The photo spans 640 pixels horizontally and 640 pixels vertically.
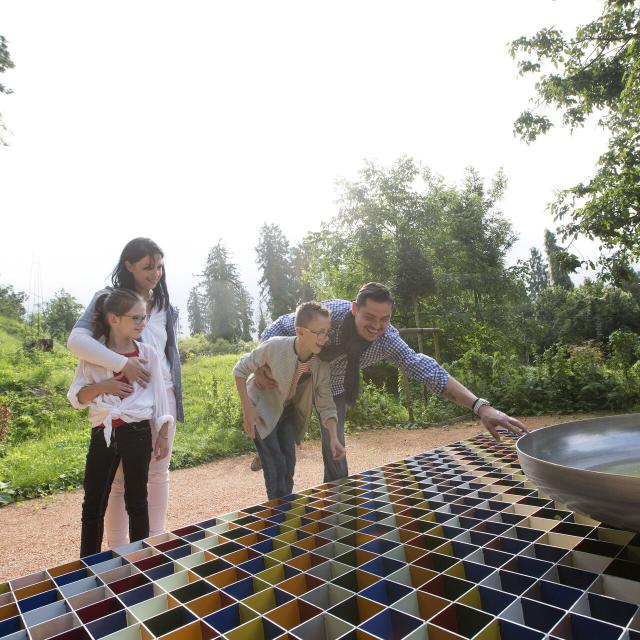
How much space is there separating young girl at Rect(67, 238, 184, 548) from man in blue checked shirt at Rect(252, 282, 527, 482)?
1.53 feet

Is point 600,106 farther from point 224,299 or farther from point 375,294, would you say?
point 224,299

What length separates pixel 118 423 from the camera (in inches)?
75.5

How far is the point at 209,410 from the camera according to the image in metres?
8.12

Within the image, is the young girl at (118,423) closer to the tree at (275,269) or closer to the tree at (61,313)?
the tree at (61,313)

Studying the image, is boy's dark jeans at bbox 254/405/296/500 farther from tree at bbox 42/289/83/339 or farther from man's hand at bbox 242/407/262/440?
tree at bbox 42/289/83/339

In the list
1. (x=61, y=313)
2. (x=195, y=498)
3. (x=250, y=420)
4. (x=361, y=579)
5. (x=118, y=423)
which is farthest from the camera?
(x=61, y=313)

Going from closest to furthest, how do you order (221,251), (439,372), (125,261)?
1. (439,372)
2. (125,261)
3. (221,251)

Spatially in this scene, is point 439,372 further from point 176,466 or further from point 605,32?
point 605,32

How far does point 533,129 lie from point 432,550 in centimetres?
834

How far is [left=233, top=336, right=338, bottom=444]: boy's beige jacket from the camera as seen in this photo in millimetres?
2088

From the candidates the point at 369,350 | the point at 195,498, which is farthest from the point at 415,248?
the point at 369,350

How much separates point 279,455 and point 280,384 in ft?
1.23

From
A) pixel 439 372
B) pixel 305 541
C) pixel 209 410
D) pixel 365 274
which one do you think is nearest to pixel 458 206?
pixel 365 274

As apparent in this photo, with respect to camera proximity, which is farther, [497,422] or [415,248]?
[415,248]
